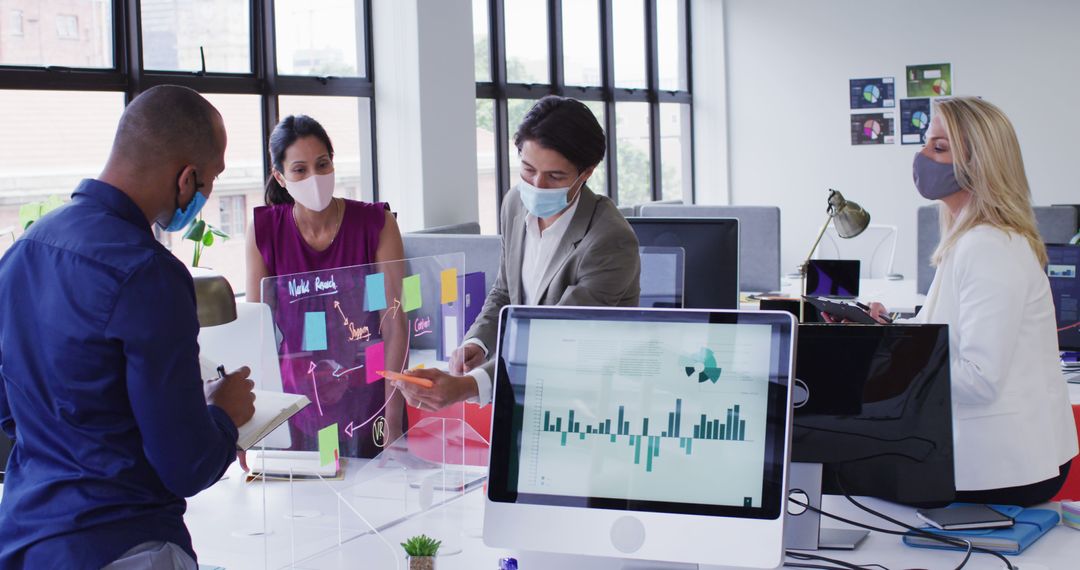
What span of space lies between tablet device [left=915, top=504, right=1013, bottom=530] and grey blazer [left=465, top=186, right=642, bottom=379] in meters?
0.67

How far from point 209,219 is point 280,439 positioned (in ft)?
8.84

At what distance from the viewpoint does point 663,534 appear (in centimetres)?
137

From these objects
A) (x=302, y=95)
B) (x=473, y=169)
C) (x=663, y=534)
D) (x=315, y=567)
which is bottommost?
(x=315, y=567)

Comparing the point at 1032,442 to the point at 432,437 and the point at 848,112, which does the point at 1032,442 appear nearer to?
the point at 432,437

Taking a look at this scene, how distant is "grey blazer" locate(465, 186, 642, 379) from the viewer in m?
1.93

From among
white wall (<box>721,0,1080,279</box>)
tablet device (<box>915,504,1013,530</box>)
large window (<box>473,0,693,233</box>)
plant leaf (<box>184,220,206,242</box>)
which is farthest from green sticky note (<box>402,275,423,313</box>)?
white wall (<box>721,0,1080,279</box>)

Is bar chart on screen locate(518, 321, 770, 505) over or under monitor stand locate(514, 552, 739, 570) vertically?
over

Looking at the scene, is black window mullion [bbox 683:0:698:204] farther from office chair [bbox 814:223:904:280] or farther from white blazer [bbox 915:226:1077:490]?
white blazer [bbox 915:226:1077:490]

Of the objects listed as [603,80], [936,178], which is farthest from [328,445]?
[603,80]

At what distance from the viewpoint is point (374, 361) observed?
5.78 feet

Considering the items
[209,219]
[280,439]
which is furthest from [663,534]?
[209,219]

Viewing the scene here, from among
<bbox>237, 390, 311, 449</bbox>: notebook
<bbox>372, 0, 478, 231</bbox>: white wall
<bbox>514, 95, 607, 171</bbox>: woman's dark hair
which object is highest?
<bbox>372, 0, 478, 231</bbox>: white wall

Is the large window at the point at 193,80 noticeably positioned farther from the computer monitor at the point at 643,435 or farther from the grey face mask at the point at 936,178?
the grey face mask at the point at 936,178

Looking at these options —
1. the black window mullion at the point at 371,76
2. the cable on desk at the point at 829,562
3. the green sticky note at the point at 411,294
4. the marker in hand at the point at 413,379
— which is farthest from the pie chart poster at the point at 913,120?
the marker in hand at the point at 413,379
